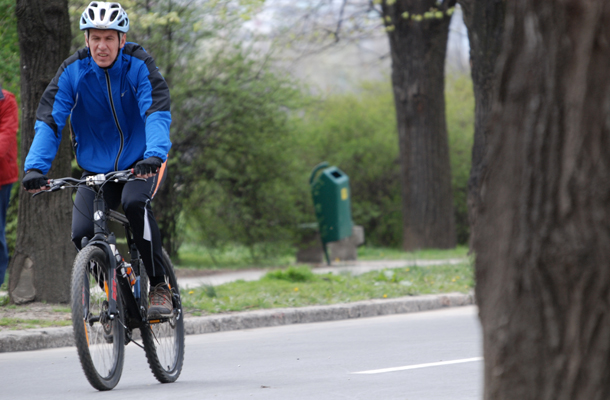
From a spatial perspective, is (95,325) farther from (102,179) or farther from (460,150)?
(460,150)

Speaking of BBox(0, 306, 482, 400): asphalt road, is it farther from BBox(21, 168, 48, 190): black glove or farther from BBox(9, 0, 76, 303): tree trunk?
BBox(9, 0, 76, 303): tree trunk

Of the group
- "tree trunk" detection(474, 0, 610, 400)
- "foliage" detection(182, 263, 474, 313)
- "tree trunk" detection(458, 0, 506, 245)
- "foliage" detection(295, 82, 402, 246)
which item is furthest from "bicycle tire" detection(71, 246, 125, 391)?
"foliage" detection(295, 82, 402, 246)

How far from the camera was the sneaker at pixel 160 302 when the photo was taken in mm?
4898

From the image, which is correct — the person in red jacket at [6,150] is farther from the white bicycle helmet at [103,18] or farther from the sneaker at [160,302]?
the sneaker at [160,302]

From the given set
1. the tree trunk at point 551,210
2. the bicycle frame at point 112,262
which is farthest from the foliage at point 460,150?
the tree trunk at point 551,210

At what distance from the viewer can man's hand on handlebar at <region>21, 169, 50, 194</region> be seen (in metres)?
4.64

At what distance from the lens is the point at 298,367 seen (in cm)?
555

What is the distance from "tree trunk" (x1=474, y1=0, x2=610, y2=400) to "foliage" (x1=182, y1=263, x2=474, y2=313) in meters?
5.90

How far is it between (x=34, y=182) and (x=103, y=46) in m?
0.85

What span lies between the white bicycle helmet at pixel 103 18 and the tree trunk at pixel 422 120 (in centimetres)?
1187

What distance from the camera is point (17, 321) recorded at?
6.96 m

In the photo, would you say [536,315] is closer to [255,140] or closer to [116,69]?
[116,69]

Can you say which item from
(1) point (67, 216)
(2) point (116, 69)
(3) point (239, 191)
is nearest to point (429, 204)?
(3) point (239, 191)

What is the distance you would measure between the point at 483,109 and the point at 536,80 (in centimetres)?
930
